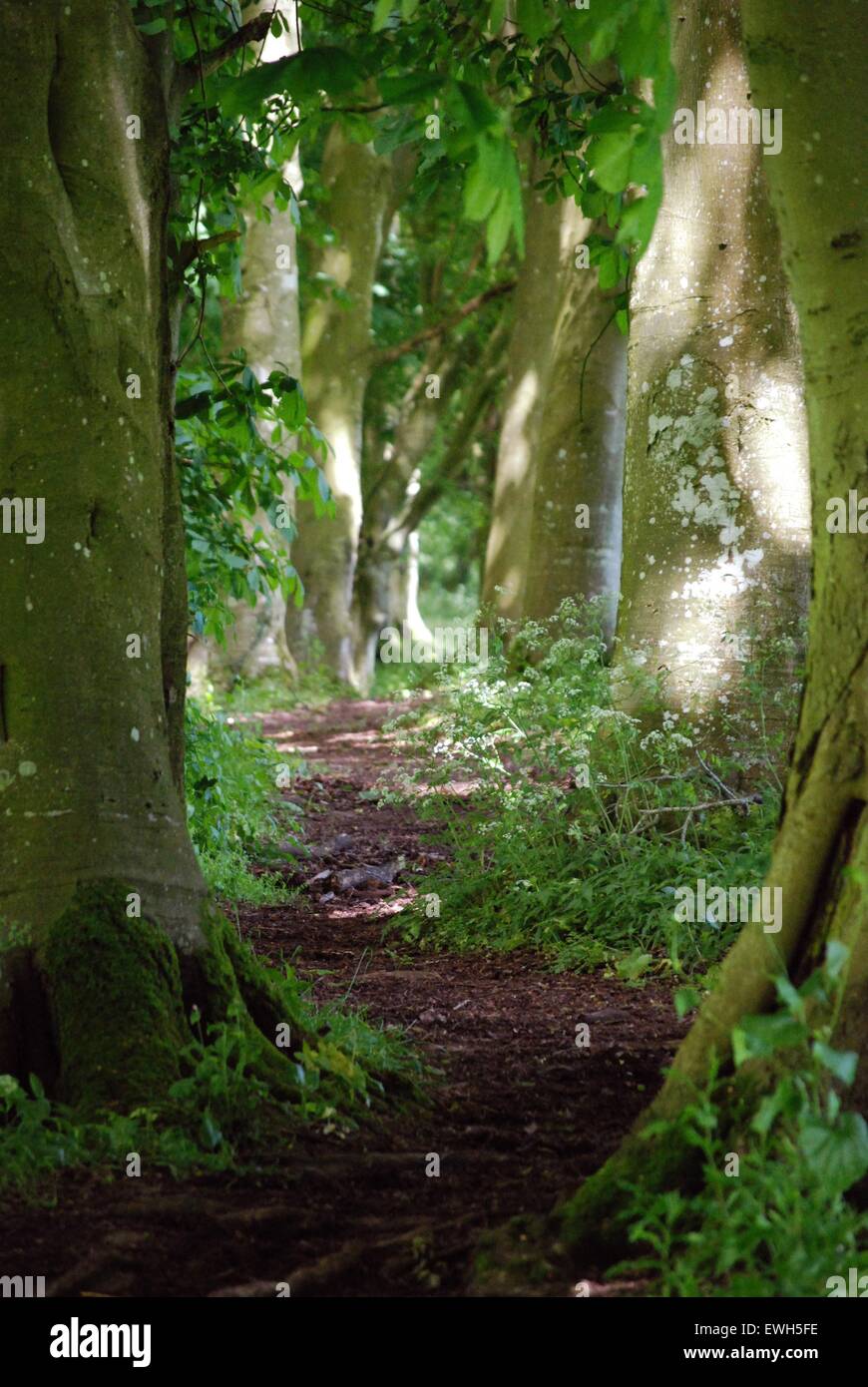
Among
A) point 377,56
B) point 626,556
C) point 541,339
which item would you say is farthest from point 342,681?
point 377,56

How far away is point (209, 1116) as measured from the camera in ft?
10.8

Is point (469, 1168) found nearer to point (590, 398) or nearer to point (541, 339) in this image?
point (590, 398)

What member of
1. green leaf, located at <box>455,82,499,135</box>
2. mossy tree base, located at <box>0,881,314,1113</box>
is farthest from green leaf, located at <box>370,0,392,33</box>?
mossy tree base, located at <box>0,881,314,1113</box>

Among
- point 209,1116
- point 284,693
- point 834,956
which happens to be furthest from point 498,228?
point 284,693

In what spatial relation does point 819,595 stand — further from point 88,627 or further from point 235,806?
point 235,806

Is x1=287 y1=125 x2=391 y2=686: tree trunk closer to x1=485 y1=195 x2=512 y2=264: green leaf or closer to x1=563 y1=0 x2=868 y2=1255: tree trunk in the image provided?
x1=563 y1=0 x2=868 y2=1255: tree trunk

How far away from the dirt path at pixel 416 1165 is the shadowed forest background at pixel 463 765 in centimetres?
2

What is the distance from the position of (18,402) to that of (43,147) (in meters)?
0.76

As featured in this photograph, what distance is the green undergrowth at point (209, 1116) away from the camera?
3.13 meters

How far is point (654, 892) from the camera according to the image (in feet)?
17.8

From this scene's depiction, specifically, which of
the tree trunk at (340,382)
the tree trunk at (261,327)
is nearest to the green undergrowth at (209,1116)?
the tree trunk at (261,327)

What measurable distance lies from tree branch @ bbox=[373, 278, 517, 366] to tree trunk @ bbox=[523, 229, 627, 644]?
9.58 meters

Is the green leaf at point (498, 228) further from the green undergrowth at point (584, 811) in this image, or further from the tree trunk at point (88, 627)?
the green undergrowth at point (584, 811)

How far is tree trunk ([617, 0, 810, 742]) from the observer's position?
6.03 m
